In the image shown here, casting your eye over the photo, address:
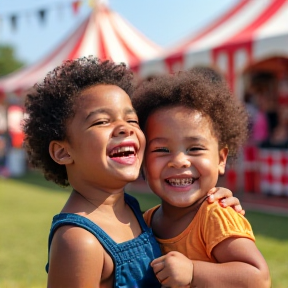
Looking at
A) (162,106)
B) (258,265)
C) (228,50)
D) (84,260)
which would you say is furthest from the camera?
(228,50)

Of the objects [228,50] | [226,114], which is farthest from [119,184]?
[228,50]

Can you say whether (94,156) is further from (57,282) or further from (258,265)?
(258,265)

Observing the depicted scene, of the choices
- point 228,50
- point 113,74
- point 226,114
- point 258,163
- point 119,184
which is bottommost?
point 258,163

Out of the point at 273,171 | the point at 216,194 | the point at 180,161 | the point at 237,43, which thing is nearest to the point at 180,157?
the point at 180,161

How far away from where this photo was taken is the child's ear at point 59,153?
5.17 feet

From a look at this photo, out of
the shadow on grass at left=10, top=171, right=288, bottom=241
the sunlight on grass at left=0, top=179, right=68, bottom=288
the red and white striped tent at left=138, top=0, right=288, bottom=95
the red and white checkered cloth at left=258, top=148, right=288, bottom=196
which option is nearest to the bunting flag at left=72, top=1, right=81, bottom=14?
the red and white striped tent at left=138, top=0, right=288, bottom=95

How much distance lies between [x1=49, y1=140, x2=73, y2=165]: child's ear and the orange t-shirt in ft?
1.39

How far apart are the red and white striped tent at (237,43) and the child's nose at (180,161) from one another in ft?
17.9

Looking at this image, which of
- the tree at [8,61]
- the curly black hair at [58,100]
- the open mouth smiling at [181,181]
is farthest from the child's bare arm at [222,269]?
the tree at [8,61]

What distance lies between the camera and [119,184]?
1.56 m

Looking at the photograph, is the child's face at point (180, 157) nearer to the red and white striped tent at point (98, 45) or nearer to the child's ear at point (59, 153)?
the child's ear at point (59, 153)

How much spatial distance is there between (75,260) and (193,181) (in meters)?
0.52

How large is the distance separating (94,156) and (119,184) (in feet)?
0.43

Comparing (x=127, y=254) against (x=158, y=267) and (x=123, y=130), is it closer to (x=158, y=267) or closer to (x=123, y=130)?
(x=158, y=267)
